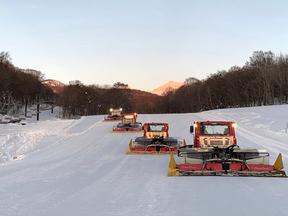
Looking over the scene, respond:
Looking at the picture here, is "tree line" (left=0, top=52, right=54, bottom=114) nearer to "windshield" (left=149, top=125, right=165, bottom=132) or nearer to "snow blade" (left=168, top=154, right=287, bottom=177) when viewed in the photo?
"windshield" (left=149, top=125, right=165, bottom=132)

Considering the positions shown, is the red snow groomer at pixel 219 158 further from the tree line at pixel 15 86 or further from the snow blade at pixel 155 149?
the tree line at pixel 15 86

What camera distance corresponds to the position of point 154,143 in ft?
73.8

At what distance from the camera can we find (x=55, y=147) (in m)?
25.7

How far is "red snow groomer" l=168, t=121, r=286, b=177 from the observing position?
45.4 feet

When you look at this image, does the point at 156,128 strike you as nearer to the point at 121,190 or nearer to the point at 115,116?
the point at 121,190

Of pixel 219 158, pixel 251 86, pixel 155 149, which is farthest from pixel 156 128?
pixel 251 86

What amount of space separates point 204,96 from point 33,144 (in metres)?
128

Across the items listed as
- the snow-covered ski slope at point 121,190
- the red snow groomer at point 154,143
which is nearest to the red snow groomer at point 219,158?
the snow-covered ski slope at point 121,190

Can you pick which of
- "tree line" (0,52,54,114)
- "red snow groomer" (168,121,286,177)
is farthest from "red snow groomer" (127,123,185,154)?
"tree line" (0,52,54,114)

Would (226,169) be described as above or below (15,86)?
below

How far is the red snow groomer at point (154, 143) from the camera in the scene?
21844mm

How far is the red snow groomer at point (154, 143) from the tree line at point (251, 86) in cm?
8731

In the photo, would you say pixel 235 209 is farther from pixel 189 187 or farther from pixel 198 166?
pixel 198 166

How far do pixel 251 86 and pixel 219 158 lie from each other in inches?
4171
